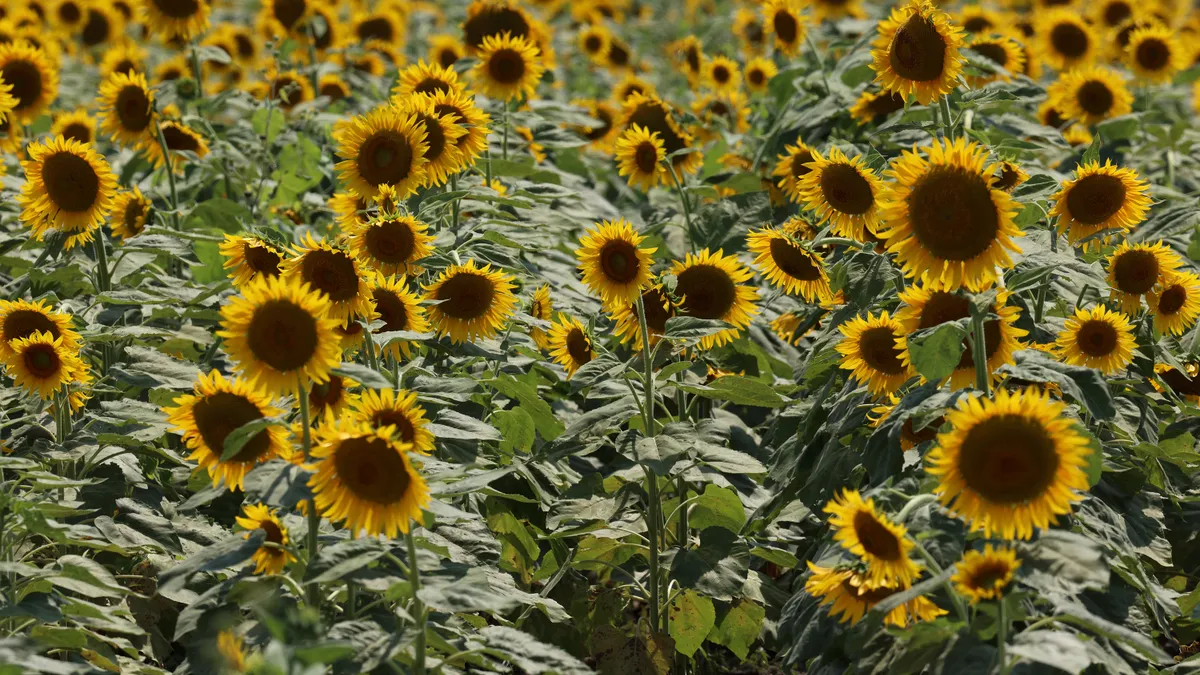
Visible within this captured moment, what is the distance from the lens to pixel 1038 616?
279 cm

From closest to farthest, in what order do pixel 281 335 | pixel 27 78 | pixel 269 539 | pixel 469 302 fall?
pixel 281 335, pixel 269 539, pixel 469 302, pixel 27 78

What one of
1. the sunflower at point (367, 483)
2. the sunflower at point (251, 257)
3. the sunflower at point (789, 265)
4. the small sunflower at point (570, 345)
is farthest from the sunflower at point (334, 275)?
the sunflower at point (789, 265)

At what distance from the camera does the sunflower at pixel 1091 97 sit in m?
6.09

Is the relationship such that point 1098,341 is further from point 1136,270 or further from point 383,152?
point 383,152

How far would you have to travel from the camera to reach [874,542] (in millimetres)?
2697

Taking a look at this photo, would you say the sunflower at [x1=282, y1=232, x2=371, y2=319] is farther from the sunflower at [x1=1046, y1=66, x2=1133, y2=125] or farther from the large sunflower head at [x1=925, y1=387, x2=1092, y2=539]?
the sunflower at [x1=1046, y1=66, x2=1133, y2=125]

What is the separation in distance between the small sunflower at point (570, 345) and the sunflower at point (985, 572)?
5.35 feet

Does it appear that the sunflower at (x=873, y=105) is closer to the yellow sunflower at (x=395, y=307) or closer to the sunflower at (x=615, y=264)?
the sunflower at (x=615, y=264)

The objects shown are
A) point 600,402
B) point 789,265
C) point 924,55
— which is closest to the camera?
point 924,55

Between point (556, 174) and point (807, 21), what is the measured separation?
1971 millimetres

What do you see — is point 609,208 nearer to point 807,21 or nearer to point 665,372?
point 807,21

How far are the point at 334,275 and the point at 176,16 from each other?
136 inches

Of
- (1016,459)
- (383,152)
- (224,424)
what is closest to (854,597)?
(1016,459)

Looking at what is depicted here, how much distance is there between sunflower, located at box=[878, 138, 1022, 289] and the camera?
2834mm
